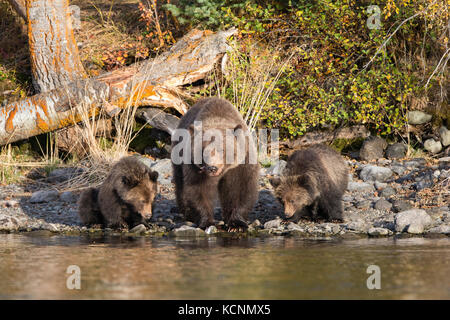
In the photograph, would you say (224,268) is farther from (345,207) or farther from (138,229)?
(345,207)

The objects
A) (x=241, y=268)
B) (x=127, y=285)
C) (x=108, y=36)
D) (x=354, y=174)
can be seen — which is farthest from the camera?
(x=108, y=36)

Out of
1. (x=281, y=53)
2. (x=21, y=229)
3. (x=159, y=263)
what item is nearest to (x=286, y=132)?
(x=281, y=53)

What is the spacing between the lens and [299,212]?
8188 mm

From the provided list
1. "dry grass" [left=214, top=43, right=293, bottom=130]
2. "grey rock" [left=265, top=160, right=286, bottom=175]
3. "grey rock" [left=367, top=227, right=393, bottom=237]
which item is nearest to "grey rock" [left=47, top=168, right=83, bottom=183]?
"dry grass" [left=214, top=43, right=293, bottom=130]

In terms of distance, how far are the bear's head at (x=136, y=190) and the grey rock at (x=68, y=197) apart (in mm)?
2049

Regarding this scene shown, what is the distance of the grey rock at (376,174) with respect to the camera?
33.2 ft

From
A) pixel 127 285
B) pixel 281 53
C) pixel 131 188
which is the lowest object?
pixel 127 285

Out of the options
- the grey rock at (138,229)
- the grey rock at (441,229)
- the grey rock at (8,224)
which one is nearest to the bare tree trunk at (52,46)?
the grey rock at (8,224)

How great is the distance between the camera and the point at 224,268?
18.6ft

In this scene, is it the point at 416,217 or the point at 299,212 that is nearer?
the point at 416,217

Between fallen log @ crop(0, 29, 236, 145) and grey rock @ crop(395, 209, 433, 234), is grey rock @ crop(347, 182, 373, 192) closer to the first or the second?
grey rock @ crop(395, 209, 433, 234)

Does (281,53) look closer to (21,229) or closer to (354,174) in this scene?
(354,174)

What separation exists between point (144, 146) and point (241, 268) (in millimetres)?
6957

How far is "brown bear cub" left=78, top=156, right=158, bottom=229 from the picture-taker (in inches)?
314
